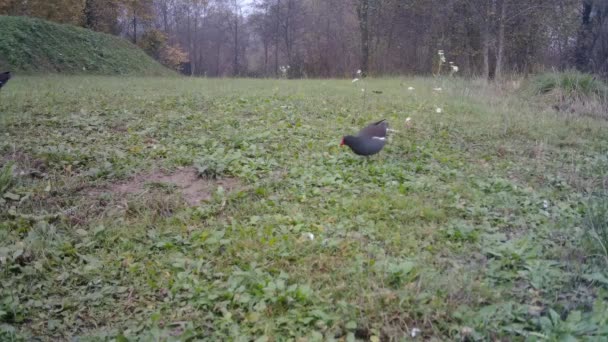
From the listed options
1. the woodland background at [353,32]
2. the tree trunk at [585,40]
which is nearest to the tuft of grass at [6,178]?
the woodland background at [353,32]

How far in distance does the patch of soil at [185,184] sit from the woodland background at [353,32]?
386 inches

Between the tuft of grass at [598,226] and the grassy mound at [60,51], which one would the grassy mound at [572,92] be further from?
the grassy mound at [60,51]

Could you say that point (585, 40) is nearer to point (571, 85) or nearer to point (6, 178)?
point (571, 85)

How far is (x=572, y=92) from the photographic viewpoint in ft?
28.4

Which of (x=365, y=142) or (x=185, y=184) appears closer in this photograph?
(x=185, y=184)

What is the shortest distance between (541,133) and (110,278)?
216 inches

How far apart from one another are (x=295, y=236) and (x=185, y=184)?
4.46 ft

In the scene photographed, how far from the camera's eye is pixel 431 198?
12.4 ft

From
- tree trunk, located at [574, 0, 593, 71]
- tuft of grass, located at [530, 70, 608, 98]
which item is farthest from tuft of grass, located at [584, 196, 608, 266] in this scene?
tree trunk, located at [574, 0, 593, 71]

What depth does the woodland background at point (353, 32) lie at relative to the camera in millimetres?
14031

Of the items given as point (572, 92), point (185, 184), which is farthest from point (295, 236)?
point (572, 92)

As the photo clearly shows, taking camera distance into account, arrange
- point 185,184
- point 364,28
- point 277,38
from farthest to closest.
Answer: point 277,38 < point 364,28 < point 185,184

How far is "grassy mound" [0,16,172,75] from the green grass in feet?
31.4

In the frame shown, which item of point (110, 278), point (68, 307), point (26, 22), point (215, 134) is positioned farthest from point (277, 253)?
point (26, 22)
